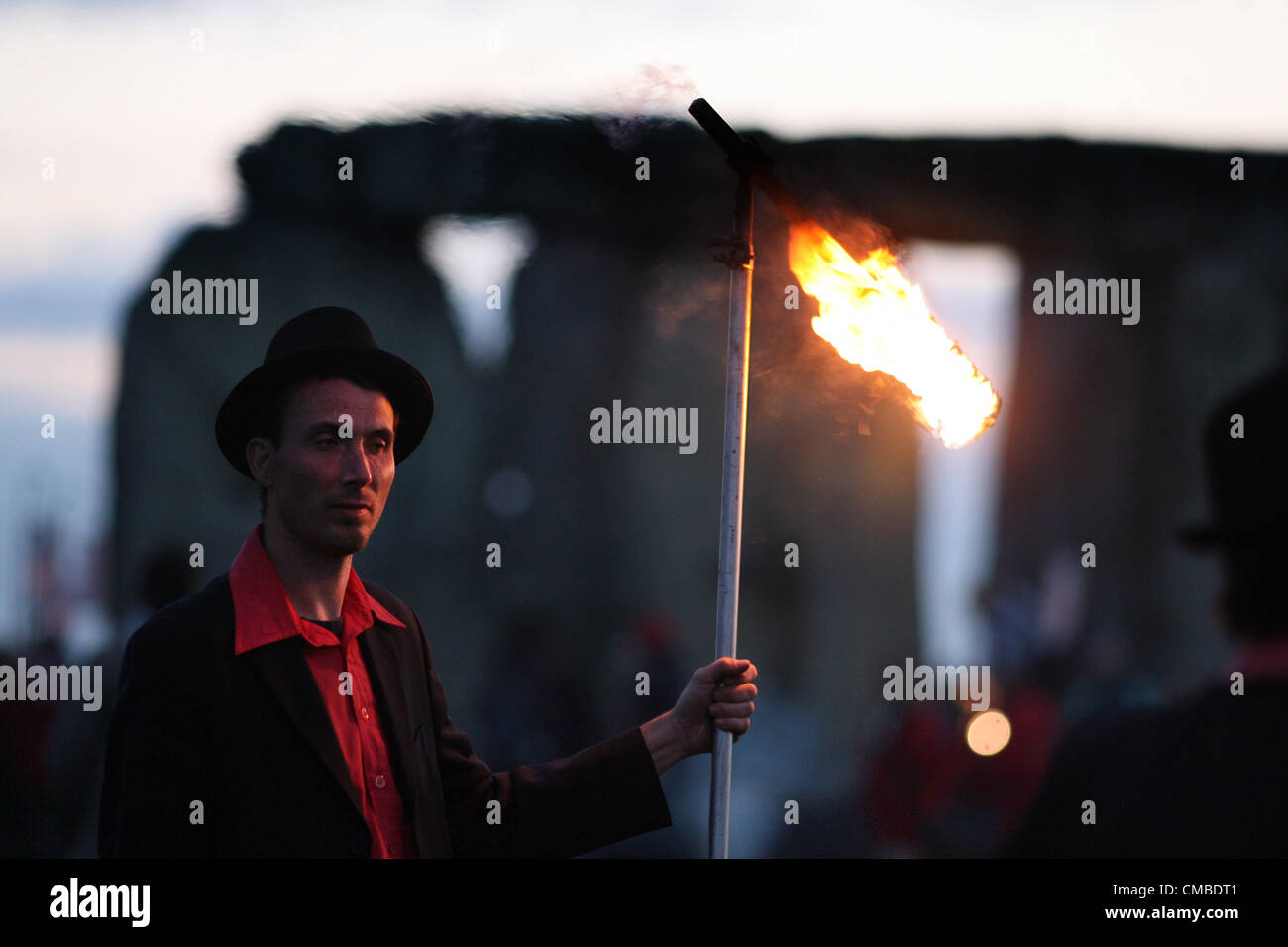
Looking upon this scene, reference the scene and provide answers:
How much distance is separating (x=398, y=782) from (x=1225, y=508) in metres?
2.23

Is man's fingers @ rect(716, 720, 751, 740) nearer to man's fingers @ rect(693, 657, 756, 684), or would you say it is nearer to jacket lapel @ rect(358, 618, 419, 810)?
man's fingers @ rect(693, 657, 756, 684)

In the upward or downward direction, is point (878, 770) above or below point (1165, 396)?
below

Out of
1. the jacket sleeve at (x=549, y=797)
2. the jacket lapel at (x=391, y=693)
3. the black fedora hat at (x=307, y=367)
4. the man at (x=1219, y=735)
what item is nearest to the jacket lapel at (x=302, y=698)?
the jacket lapel at (x=391, y=693)

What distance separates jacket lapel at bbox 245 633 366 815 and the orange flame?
1.65 metres

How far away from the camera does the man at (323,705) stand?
2715 millimetres

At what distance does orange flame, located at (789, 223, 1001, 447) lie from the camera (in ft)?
10.6

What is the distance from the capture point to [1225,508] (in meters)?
3.17

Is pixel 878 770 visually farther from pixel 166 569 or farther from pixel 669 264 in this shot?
pixel 166 569

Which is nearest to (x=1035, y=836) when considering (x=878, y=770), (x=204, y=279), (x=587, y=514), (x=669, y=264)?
(x=878, y=770)

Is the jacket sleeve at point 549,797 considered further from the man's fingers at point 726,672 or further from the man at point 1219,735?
the man at point 1219,735

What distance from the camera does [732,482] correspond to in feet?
9.96

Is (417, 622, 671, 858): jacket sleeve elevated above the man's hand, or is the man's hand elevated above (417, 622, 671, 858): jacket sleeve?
the man's hand

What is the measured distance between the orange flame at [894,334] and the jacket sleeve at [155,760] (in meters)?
1.89

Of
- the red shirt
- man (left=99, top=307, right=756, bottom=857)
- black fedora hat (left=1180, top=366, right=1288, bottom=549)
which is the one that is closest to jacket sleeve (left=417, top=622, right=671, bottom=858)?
man (left=99, top=307, right=756, bottom=857)
